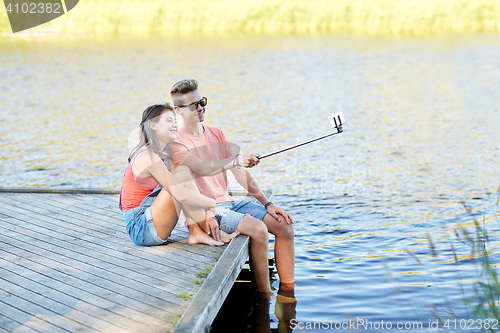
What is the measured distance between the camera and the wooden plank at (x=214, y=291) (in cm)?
287

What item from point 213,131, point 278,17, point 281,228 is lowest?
point 278,17

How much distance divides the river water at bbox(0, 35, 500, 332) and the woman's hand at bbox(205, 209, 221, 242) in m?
0.65

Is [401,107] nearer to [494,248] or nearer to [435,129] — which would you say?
[435,129]

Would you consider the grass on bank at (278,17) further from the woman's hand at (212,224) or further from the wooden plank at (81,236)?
the woman's hand at (212,224)

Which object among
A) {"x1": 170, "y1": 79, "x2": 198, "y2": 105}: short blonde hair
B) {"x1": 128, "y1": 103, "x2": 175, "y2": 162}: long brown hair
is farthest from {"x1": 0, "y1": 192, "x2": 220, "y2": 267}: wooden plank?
{"x1": 170, "y1": 79, "x2": 198, "y2": 105}: short blonde hair

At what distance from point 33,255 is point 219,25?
2510cm

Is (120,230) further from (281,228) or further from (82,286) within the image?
(281,228)

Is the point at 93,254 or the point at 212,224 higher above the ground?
the point at 212,224

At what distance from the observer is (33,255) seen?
3.92m

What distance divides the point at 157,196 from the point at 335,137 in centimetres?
686

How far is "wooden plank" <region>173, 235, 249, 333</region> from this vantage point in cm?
287

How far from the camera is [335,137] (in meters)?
10.3
